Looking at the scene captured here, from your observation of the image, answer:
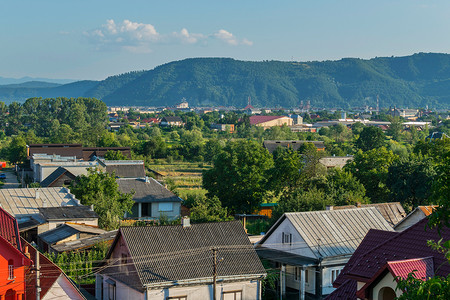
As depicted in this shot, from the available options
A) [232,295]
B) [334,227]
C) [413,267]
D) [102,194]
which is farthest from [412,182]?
[413,267]

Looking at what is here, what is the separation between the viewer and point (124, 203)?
3603cm

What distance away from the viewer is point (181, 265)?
19297 mm

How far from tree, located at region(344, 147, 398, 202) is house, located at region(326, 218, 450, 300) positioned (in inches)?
1125

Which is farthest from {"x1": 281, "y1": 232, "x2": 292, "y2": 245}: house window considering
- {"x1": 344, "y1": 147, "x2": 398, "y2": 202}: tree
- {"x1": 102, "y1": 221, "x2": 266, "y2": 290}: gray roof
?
{"x1": 344, "y1": 147, "x2": 398, "y2": 202}: tree

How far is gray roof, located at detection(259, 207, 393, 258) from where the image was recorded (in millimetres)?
22812

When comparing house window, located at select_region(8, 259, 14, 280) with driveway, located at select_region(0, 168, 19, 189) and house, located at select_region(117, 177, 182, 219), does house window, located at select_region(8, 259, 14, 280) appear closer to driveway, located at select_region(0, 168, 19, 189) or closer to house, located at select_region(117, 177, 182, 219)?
house, located at select_region(117, 177, 182, 219)

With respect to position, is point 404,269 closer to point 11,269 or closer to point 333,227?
point 11,269

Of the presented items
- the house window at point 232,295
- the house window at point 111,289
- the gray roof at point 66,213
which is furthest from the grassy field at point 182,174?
the house window at point 232,295

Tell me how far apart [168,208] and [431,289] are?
32.4m

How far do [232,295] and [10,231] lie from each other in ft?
23.5

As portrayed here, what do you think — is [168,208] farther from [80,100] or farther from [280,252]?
[80,100]

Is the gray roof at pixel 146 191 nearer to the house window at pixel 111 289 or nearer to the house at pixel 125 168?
the house at pixel 125 168

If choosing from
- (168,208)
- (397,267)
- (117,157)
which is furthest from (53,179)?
(397,267)

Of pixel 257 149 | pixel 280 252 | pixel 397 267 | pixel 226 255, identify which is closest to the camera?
pixel 397 267
